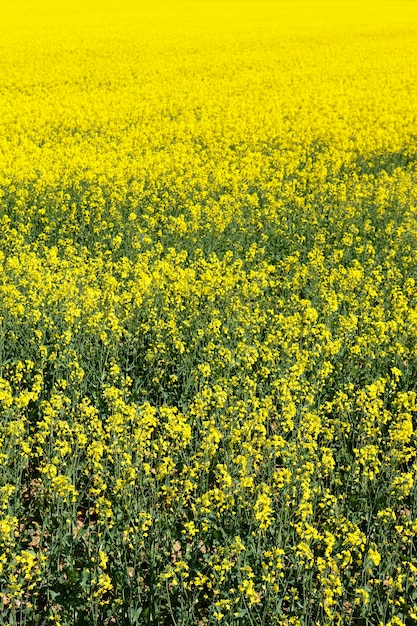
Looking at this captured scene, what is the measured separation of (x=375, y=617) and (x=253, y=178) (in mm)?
9881

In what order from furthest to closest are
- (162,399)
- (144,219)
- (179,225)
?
1. (144,219)
2. (179,225)
3. (162,399)

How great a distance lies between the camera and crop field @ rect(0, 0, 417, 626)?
425 cm

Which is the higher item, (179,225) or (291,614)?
(179,225)

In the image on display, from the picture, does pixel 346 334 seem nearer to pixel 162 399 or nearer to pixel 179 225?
pixel 162 399

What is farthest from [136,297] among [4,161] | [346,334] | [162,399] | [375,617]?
[4,161]

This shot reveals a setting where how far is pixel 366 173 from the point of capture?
47.0 ft

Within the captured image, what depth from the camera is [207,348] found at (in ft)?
21.4

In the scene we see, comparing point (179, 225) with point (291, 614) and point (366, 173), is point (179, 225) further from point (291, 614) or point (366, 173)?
point (291, 614)

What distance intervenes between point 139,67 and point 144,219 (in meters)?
17.2

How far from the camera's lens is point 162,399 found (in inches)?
259

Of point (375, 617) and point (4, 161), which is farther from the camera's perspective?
point (4, 161)

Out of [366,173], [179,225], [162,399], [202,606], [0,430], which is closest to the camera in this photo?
[202,606]

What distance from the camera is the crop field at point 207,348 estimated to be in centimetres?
425

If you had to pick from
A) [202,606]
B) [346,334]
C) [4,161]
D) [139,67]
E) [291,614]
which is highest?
[139,67]
